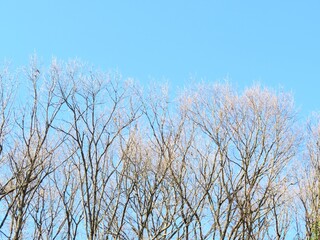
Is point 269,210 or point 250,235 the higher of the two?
point 269,210

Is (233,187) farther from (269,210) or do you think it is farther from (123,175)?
(123,175)

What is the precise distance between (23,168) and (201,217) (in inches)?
130

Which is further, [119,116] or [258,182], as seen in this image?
[258,182]

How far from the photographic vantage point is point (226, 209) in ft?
28.2

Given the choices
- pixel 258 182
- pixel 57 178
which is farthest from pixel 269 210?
pixel 57 178

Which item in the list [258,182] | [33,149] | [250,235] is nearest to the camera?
[33,149]

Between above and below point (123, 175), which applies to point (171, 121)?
above

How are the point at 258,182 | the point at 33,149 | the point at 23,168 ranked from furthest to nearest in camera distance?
the point at 258,182, the point at 33,149, the point at 23,168

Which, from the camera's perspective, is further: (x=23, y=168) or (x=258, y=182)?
(x=258, y=182)

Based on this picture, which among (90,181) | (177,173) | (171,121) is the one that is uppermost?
(171,121)

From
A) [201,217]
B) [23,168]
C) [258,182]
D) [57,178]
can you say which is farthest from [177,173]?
[23,168]

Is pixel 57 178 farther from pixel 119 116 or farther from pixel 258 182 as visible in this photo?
pixel 258 182

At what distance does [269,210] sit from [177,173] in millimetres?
1814

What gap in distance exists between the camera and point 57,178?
9008 mm
